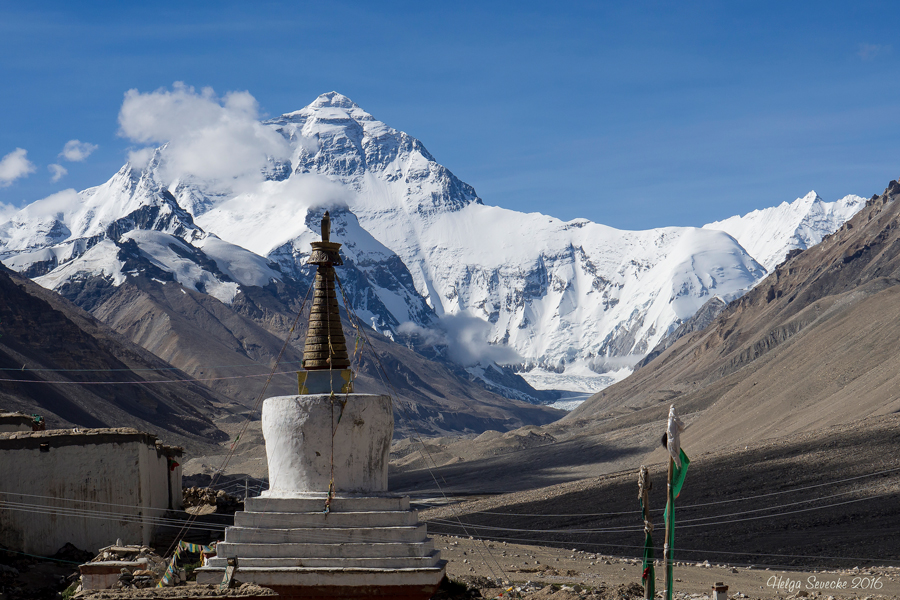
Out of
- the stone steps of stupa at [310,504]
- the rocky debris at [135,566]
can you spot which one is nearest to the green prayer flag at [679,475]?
the stone steps of stupa at [310,504]

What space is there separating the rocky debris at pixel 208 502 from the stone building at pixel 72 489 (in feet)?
12.1

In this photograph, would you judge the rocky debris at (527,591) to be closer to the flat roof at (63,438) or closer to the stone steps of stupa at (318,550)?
the stone steps of stupa at (318,550)

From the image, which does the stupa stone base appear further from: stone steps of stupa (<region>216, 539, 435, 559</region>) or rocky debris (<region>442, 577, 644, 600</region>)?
rocky debris (<region>442, 577, 644, 600</region>)

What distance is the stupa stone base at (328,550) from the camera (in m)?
13.0

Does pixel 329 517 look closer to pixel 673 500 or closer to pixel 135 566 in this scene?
pixel 135 566

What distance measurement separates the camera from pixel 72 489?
1930cm

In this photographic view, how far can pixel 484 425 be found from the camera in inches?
6973

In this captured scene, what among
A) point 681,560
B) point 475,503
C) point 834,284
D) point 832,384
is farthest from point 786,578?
point 834,284

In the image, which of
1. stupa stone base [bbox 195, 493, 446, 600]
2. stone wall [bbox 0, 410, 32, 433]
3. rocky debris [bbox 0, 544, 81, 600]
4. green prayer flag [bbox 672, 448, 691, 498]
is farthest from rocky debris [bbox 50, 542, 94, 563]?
green prayer flag [bbox 672, 448, 691, 498]

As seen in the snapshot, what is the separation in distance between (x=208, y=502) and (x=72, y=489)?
19.5 ft

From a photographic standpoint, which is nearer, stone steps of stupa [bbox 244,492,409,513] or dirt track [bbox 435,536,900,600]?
stone steps of stupa [bbox 244,492,409,513]

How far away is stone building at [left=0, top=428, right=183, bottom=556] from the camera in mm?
18812

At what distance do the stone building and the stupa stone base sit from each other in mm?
7382

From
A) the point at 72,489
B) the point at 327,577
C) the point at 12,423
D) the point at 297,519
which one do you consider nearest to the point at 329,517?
the point at 297,519
